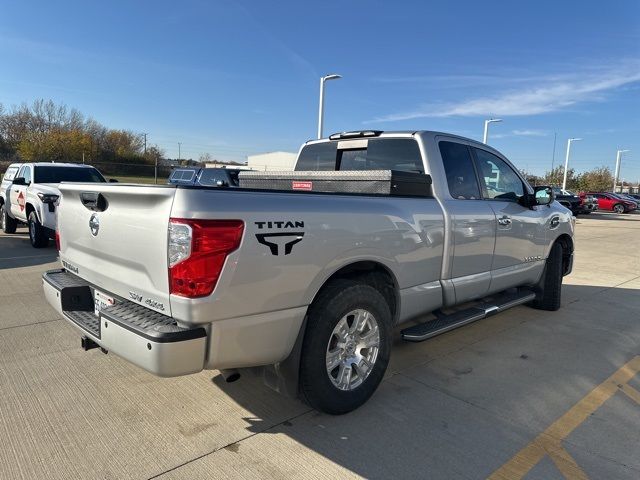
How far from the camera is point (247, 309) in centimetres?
249

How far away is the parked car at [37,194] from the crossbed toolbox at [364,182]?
594 cm

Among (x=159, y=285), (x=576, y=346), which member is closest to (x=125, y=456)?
(x=159, y=285)

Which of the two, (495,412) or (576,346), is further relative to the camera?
(576,346)

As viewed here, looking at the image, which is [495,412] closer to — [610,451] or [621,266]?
[610,451]

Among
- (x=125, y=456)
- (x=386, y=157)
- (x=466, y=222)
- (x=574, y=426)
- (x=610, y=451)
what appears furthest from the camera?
(x=386, y=157)

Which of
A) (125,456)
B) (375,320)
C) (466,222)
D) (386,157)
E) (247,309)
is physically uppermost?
(386,157)

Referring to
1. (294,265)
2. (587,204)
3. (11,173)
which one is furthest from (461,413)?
(587,204)

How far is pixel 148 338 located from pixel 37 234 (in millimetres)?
8394

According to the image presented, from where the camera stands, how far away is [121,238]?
271cm

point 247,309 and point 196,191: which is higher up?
point 196,191

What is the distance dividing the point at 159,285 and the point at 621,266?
1050 cm

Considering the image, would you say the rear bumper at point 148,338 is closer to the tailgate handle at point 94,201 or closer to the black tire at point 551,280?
the tailgate handle at point 94,201

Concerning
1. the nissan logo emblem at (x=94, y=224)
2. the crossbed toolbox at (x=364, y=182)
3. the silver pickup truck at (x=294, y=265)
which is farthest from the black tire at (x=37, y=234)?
the nissan logo emblem at (x=94, y=224)

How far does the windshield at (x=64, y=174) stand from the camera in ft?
32.4
